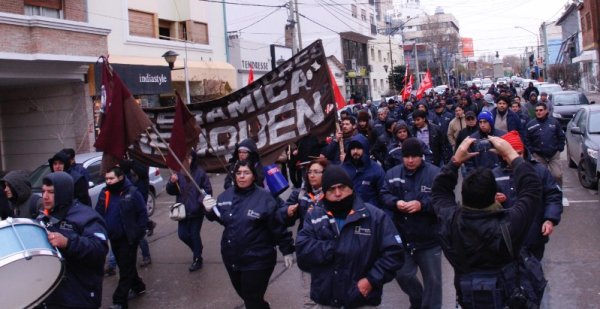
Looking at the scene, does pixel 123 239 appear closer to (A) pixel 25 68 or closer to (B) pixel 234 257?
(B) pixel 234 257

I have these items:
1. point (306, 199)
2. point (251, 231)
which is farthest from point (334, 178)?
point (251, 231)

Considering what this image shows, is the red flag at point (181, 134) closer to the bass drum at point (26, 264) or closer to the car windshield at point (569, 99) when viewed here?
the bass drum at point (26, 264)

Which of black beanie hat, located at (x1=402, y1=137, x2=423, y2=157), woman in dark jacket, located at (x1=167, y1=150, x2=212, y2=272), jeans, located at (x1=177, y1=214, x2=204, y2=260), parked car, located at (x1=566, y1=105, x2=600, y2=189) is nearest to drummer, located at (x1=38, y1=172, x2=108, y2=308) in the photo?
black beanie hat, located at (x1=402, y1=137, x2=423, y2=157)

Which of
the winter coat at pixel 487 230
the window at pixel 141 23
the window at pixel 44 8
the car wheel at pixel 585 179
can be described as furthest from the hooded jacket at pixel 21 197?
the window at pixel 141 23

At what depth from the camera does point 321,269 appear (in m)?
3.98

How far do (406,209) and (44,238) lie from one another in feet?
9.41

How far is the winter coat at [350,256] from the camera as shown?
12.8 feet

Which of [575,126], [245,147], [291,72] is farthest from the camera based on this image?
[575,126]

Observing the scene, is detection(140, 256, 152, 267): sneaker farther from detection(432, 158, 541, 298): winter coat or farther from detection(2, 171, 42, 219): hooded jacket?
detection(432, 158, 541, 298): winter coat

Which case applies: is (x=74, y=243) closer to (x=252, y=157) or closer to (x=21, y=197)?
(x=252, y=157)

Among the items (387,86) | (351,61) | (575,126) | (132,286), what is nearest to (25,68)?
(132,286)

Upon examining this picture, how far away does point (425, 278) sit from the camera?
536 centimetres

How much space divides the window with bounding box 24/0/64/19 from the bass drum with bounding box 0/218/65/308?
14.8 meters

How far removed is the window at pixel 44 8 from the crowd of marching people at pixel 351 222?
11187 mm
